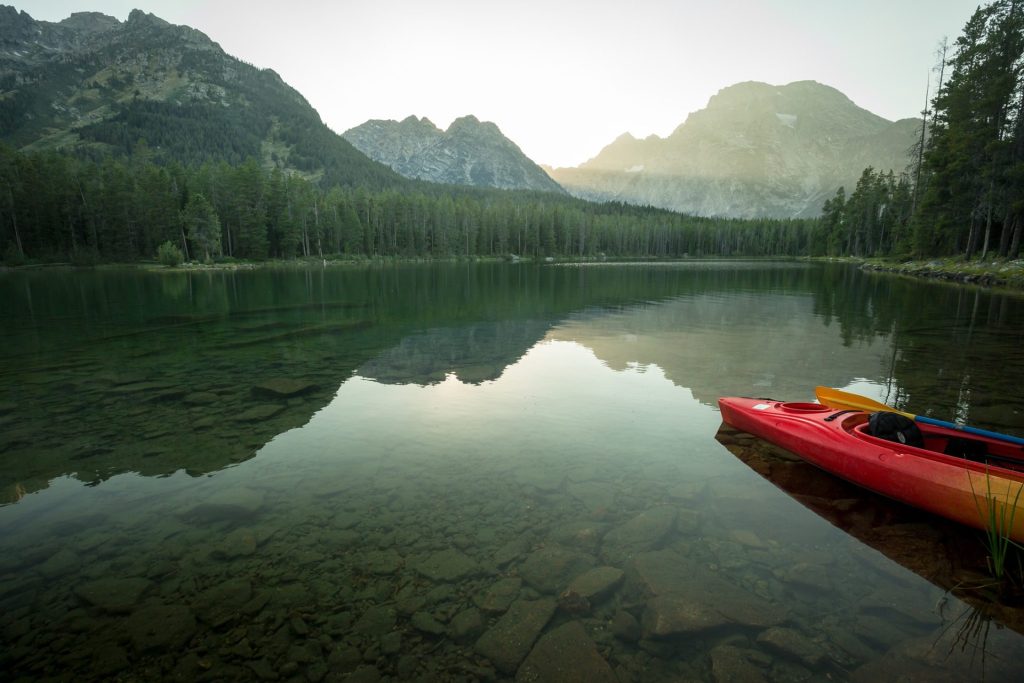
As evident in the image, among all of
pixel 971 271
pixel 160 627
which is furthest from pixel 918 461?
pixel 971 271

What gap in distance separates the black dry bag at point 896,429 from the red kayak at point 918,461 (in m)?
Result: 0.23

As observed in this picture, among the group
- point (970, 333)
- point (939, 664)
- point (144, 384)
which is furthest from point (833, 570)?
point (970, 333)

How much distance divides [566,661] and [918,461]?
6.95 m

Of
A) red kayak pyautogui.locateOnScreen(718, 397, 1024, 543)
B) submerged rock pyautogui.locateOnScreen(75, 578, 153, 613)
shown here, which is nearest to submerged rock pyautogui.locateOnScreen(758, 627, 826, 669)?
red kayak pyautogui.locateOnScreen(718, 397, 1024, 543)

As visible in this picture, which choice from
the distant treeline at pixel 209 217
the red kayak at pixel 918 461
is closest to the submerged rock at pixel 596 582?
the red kayak at pixel 918 461

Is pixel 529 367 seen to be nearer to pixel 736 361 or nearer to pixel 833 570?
pixel 736 361

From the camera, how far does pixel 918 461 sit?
792cm

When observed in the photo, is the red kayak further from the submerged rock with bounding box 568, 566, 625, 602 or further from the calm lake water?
the submerged rock with bounding box 568, 566, 625, 602

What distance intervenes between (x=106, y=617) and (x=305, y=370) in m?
12.0

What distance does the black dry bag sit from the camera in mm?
8664

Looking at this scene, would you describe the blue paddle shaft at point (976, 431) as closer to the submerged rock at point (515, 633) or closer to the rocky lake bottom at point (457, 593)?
the rocky lake bottom at point (457, 593)

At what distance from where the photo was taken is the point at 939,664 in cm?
504

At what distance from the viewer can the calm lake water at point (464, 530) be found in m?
5.18

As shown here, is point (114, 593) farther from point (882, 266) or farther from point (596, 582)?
point (882, 266)
